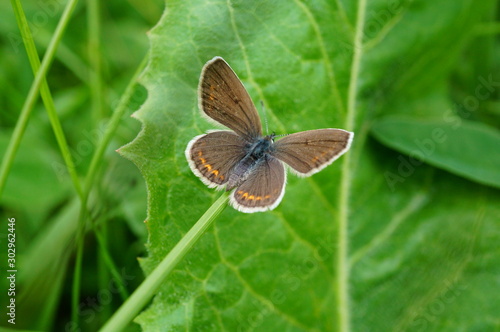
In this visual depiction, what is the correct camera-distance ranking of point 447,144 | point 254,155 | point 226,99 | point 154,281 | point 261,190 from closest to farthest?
→ point 154,281 → point 261,190 → point 226,99 → point 254,155 → point 447,144

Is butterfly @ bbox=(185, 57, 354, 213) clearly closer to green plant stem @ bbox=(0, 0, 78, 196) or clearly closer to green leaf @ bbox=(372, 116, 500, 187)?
green leaf @ bbox=(372, 116, 500, 187)

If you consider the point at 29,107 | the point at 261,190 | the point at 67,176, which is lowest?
the point at 67,176

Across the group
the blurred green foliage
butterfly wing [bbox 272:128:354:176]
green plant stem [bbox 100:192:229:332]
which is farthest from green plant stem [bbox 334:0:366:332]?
the blurred green foliage

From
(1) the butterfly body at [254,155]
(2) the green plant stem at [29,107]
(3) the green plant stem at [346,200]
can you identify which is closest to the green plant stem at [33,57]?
(2) the green plant stem at [29,107]

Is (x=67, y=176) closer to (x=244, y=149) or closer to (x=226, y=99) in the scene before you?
(x=244, y=149)

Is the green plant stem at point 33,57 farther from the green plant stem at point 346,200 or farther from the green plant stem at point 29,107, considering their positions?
the green plant stem at point 346,200

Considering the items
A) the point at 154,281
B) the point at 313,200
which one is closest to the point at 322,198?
the point at 313,200
